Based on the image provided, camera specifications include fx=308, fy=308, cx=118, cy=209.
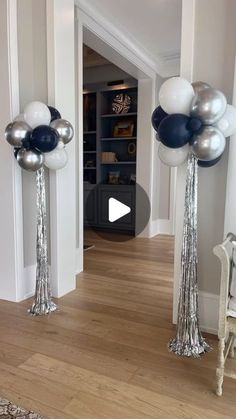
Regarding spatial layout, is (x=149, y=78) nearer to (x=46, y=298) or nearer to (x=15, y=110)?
(x=15, y=110)

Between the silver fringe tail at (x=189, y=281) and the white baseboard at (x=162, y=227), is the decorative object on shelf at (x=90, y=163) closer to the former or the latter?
the white baseboard at (x=162, y=227)

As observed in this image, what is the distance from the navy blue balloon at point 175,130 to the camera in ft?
5.62

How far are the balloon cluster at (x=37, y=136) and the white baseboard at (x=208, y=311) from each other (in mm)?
1503

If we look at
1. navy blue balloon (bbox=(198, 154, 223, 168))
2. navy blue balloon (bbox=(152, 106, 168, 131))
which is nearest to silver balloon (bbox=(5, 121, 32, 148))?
navy blue balloon (bbox=(152, 106, 168, 131))

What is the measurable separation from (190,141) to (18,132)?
48.1 inches

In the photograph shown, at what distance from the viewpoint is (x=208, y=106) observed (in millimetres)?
1672

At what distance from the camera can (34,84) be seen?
264 centimetres

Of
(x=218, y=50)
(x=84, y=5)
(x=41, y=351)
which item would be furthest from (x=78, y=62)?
(x=41, y=351)

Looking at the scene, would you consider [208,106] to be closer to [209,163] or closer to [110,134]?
[209,163]

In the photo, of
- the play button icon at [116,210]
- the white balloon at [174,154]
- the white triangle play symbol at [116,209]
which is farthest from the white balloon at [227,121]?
the white triangle play symbol at [116,209]

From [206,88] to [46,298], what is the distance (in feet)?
6.26

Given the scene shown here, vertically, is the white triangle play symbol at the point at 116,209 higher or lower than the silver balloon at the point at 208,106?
lower

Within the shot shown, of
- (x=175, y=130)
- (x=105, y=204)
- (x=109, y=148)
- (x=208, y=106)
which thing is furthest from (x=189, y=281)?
(x=109, y=148)

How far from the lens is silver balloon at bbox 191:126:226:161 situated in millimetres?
1708
